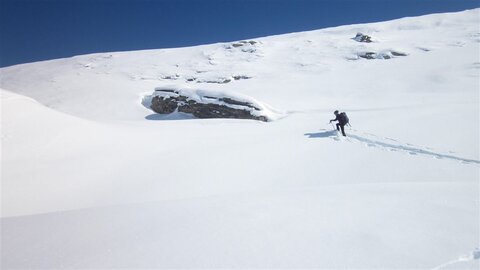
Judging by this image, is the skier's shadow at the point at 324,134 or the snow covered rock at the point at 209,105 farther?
the snow covered rock at the point at 209,105

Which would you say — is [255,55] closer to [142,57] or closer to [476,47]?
[142,57]

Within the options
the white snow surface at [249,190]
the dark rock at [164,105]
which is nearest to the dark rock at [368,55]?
the white snow surface at [249,190]

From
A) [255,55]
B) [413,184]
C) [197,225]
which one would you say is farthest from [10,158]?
[255,55]

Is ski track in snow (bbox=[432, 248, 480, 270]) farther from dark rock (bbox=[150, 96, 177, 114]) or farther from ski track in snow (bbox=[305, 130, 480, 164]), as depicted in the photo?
dark rock (bbox=[150, 96, 177, 114])

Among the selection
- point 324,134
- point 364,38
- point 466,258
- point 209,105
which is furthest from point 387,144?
point 364,38

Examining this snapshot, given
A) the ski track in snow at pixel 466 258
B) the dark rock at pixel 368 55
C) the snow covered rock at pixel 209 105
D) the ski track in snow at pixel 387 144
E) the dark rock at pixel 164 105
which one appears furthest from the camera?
the dark rock at pixel 368 55

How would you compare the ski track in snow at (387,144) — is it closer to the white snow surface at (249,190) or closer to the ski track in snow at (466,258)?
the white snow surface at (249,190)

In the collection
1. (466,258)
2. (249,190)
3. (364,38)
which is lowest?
(466,258)

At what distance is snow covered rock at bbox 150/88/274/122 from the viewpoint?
1413cm

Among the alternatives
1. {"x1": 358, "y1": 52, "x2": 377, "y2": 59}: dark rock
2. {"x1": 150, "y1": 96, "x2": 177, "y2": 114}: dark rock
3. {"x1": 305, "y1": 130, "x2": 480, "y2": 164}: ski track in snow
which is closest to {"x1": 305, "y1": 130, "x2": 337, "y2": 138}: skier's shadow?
{"x1": 305, "y1": 130, "x2": 480, "y2": 164}: ski track in snow

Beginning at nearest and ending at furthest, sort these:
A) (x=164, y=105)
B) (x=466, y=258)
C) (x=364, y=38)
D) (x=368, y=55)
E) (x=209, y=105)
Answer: (x=466, y=258)
(x=209, y=105)
(x=164, y=105)
(x=368, y=55)
(x=364, y=38)

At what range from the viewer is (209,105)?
1534 cm

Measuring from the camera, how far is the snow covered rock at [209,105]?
46.4 ft

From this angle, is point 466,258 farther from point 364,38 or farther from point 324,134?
point 364,38
